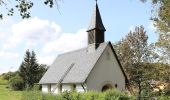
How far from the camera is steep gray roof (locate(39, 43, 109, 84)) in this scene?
126ft

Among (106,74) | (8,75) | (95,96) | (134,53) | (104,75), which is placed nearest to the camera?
(95,96)

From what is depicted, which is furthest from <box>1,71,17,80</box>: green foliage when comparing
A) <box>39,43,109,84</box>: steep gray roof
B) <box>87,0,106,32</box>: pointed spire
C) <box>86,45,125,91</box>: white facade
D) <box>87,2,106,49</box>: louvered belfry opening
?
<box>86,45,125,91</box>: white facade

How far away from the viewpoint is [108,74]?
3947cm

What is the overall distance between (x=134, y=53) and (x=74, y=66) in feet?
43.5

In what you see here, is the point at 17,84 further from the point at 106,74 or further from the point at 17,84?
the point at 106,74

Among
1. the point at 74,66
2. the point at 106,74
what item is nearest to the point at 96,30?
the point at 106,74

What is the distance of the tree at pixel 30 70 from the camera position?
7288cm

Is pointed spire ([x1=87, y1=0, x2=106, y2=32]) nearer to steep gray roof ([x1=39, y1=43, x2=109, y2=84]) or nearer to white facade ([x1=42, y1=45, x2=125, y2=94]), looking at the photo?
steep gray roof ([x1=39, y1=43, x2=109, y2=84])

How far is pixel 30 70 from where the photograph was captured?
7306cm

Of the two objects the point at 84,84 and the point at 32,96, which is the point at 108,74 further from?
the point at 32,96

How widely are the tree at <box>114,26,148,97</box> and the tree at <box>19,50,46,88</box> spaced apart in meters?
25.0

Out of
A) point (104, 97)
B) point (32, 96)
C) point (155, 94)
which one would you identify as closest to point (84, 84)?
point (32, 96)

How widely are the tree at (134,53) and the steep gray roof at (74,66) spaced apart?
9.58 m

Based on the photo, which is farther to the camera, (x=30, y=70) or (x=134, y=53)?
(x=30, y=70)
